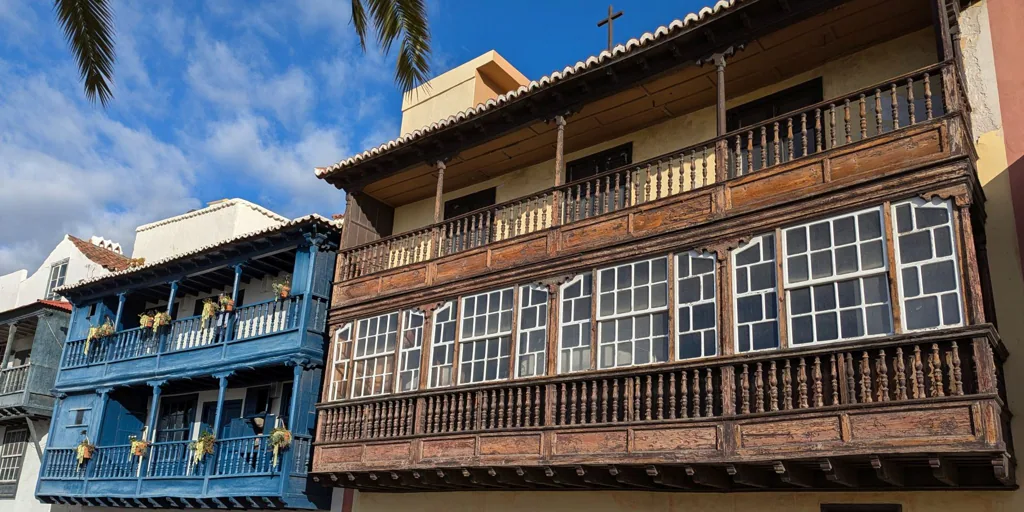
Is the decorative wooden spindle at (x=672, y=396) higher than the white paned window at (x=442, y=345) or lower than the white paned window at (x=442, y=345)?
lower

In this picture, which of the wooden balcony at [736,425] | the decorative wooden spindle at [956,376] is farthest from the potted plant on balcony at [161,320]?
the decorative wooden spindle at [956,376]

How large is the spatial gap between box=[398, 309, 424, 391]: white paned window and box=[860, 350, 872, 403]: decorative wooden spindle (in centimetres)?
745

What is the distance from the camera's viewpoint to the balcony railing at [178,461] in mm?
16688

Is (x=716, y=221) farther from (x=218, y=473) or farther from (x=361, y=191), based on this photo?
(x=218, y=473)

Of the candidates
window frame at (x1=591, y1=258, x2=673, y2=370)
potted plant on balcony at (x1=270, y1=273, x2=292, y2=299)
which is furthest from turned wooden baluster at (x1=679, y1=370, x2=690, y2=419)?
potted plant on balcony at (x1=270, y1=273, x2=292, y2=299)

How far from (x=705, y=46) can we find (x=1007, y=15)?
3770mm

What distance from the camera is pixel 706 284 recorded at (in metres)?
11.1

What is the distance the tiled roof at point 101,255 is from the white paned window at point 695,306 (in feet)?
68.9

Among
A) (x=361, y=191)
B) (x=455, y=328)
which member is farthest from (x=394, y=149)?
(x=455, y=328)

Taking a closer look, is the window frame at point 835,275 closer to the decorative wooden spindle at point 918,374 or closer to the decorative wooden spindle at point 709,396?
the decorative wooden spindle at point 918,374

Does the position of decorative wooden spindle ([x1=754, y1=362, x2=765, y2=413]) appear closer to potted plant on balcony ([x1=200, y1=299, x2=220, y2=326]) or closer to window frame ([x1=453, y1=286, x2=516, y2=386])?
window frame ([x1=453, y1=286, x2=516, y2=386])

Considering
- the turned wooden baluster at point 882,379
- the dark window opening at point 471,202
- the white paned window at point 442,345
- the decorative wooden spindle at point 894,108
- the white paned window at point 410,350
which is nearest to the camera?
the turned wooden baluster at point 882,379

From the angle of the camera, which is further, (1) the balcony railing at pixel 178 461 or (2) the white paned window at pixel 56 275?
(2) the white paned window at pixel 56 275

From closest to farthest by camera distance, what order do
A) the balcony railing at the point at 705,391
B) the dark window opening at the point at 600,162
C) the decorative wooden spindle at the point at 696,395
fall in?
the balcony railing at the point at 705,391 → the decorative wooden spindle at the point at 696,395 → the dark window opening at the point at 600,162
